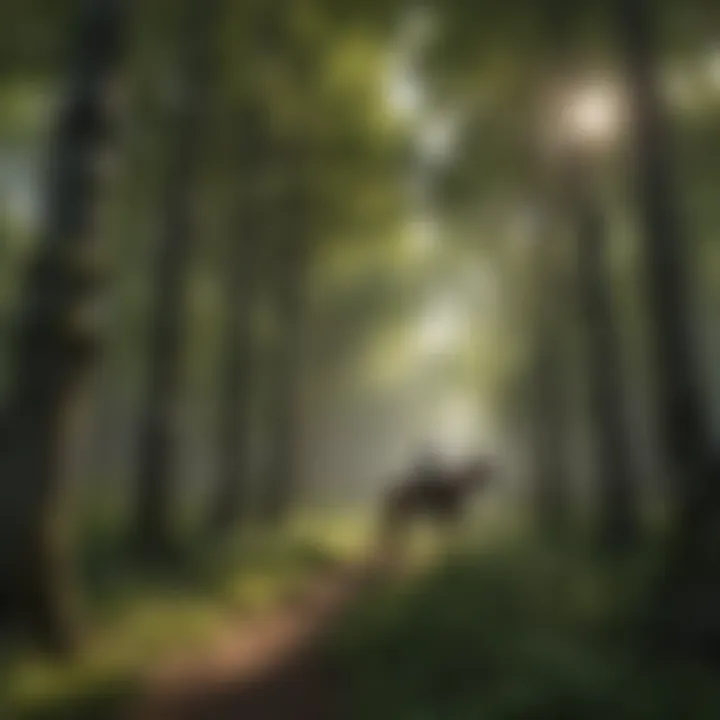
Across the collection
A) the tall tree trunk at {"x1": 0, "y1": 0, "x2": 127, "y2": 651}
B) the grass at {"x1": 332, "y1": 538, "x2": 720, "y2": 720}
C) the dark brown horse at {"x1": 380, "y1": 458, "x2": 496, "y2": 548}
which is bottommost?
the grass at {"x1": 332, "y1": 538, "x2": 720, "y2": 720}

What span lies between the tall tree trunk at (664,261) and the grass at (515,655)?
1.94 meters

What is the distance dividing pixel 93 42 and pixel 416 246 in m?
20.8

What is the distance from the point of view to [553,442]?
80.4ft

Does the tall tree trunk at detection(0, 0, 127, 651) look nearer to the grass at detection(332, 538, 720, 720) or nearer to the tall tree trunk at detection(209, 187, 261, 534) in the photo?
the grass at detection(332, 538, 720, 720)

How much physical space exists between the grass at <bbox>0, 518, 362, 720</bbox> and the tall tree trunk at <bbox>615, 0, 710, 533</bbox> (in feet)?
19.0

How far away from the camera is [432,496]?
54.1 feet

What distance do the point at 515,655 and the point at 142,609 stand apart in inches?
175

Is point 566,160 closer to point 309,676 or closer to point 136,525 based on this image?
point 136,525

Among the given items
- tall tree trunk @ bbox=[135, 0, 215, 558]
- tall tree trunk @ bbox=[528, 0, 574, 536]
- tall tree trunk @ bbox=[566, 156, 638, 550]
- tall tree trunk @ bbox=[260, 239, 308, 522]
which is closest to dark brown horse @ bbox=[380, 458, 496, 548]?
tall tree trunk @ bbox=[566, 156, 638, 550]

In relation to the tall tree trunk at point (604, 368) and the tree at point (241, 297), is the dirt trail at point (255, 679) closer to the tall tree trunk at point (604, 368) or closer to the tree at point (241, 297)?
the tall tree trunk at point (604, 368)

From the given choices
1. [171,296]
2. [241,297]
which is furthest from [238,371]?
[171,296]

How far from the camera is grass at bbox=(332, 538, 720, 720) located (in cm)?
661

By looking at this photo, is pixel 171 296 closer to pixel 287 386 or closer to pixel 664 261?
pixel 664 261

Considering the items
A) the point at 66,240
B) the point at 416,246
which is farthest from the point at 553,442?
the point at 66,240
